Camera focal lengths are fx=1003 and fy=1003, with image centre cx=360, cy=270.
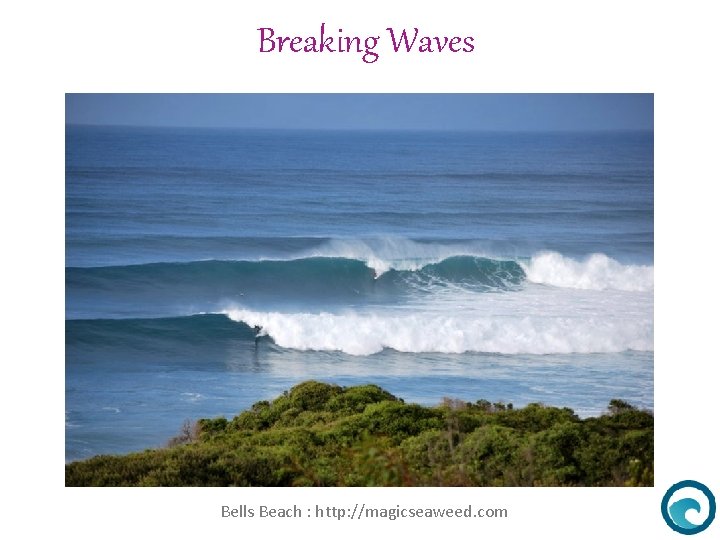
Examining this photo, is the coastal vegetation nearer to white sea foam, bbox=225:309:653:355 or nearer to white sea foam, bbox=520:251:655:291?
white sea foam, bbox=225:309:653:355

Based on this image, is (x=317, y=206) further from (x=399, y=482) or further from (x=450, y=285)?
(x=399, y=482)

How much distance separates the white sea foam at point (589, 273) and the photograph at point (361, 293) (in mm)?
26

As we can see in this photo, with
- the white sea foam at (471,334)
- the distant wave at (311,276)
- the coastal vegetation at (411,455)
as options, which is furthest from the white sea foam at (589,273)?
the coastal vegetation at (411,455)

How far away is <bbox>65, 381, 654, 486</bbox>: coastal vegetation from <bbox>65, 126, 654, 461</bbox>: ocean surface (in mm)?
1267

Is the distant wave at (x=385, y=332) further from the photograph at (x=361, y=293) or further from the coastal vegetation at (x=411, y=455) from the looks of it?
the coastal vegetation at (x=411, y=455)

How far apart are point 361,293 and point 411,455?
376 cm

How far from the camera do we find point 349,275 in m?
11.6

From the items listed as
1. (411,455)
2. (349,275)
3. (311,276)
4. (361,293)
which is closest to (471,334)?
(361,293)

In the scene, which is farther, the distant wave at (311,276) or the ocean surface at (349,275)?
the distant wave at (311,276)

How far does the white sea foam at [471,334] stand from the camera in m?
10.3
